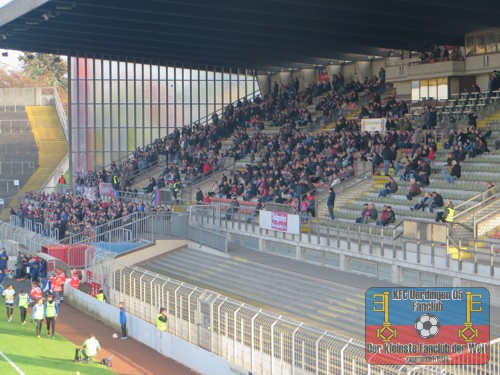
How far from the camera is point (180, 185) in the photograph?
147 ft

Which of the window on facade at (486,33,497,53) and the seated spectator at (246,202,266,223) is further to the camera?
the window on facade at (486,33,497,53)

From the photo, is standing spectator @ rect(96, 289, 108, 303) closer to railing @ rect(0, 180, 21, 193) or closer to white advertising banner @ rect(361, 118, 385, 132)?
white advertising banner @ rect(361, 118, 385, 132)

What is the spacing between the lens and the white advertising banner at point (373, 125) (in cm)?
3906

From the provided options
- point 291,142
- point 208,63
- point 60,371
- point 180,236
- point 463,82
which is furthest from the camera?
point 208,63

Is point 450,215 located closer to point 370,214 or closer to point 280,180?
point 370,214

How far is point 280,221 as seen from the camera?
32.8 m

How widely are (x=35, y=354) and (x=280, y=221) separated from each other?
9800 mm

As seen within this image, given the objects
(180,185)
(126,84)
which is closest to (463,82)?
(180,185)

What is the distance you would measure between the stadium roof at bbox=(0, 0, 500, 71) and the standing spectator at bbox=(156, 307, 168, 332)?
49.0 feet

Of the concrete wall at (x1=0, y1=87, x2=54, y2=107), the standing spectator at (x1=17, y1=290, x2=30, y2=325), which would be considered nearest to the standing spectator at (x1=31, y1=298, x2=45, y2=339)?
the standing spectator at (x1=17, y1=290, x2=30, y2=325)

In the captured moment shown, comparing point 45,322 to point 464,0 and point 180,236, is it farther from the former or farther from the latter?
point 464,0

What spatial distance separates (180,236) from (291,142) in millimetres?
8330

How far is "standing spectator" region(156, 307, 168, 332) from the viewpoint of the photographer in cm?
2611

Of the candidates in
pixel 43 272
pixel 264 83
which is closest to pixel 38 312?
pixel 43 272
